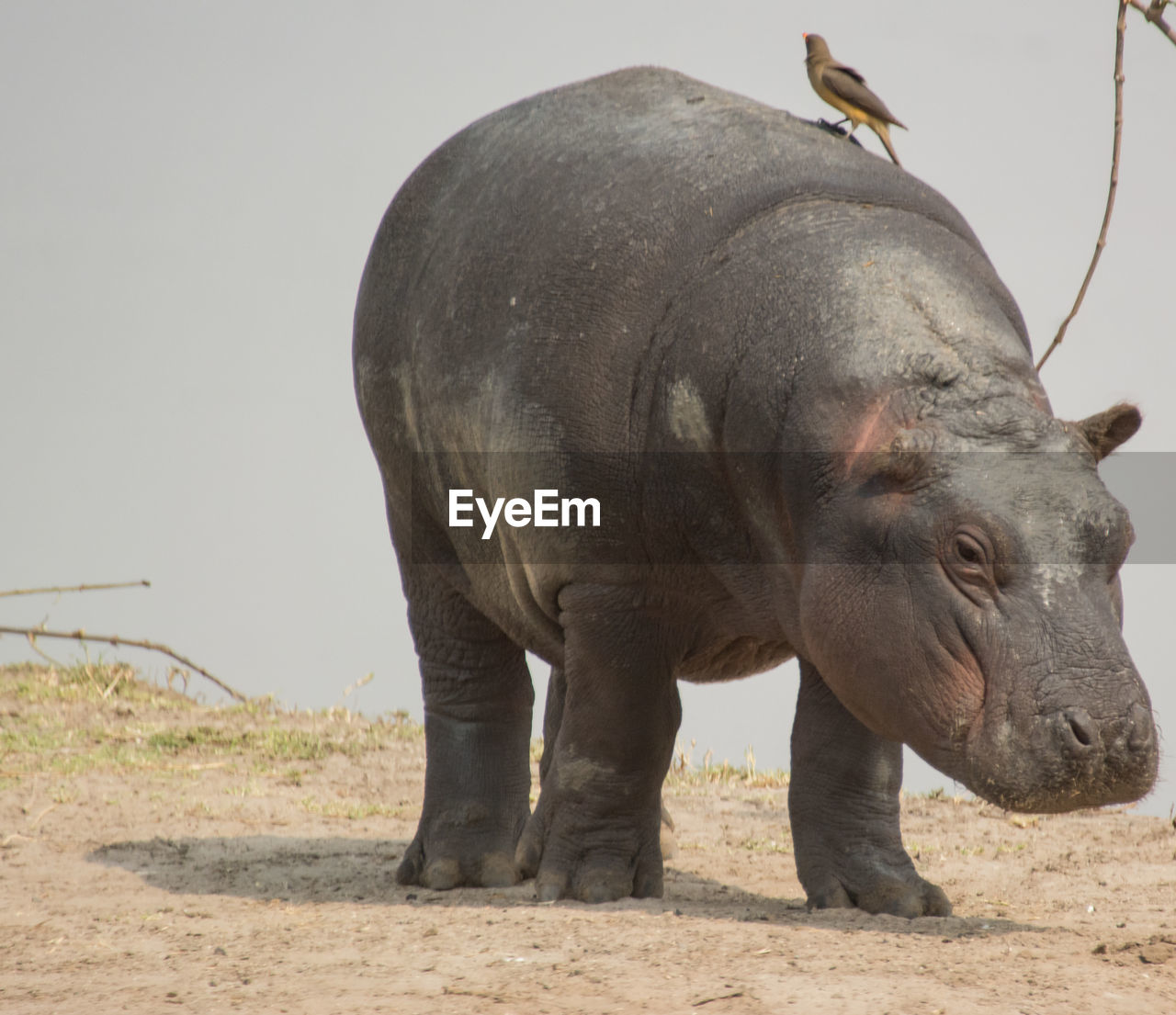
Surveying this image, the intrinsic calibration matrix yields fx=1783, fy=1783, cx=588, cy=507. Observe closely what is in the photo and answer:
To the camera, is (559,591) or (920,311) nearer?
(920,311)

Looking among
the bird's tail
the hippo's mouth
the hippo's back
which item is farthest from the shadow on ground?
the bird's tail

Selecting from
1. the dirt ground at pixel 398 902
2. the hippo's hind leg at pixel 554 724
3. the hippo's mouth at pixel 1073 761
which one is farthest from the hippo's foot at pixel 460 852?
the hippo's mouth at pixel 1073 761

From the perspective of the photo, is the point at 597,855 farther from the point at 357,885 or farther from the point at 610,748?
the point at 357,885

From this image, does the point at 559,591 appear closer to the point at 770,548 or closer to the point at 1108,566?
the point at 770,548

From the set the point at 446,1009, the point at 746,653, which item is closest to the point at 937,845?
the point at 746,653

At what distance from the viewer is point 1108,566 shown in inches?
169

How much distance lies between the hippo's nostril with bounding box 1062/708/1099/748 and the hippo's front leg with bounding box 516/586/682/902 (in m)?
1.50

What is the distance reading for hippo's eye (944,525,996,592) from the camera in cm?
425

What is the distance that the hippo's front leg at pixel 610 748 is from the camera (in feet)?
17.3

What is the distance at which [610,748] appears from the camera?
5285 mm

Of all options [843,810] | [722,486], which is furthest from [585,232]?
[843,810]

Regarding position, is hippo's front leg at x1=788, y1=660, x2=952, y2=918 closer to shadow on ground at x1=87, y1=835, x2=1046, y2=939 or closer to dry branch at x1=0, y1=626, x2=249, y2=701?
shadow on ground at x1=87, y1=835, x2=1046, y2=939

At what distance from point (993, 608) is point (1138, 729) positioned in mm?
430

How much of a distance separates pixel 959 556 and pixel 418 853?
271 cm
